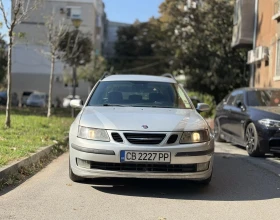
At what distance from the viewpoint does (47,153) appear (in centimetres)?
809

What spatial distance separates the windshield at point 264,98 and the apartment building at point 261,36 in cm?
605

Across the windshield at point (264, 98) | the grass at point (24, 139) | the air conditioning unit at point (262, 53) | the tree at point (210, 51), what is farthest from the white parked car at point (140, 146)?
the tree at point (210, 51)

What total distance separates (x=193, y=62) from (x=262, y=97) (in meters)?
14.4

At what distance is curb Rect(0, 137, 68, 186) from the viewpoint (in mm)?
5825

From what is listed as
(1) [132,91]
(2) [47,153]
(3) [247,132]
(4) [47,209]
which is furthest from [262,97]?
(4) [47,209]

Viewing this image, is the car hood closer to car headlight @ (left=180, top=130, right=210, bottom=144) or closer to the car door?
car headlight @ (left=180, top=130, right=210, bottom=144)

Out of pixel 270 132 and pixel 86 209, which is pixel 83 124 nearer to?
pixel 86 209

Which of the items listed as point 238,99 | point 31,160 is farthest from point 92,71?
point 31,160

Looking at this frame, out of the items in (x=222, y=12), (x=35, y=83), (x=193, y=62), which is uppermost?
(x=222, y=12)

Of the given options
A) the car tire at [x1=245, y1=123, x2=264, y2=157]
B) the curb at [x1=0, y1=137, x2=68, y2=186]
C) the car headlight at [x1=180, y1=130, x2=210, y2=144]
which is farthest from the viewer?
the car tire at [x1=245, y1=123, x2=264, y2=157]

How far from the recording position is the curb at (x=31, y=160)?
5.83 m

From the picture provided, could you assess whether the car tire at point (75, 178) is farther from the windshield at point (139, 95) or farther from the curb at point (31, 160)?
the windshield at point (139, 95)

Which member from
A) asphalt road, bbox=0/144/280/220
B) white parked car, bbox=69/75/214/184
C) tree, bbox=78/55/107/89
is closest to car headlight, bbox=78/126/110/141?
white parked car, bbox=69/75/214/184

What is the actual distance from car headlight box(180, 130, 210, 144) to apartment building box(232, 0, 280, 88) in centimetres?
1119
